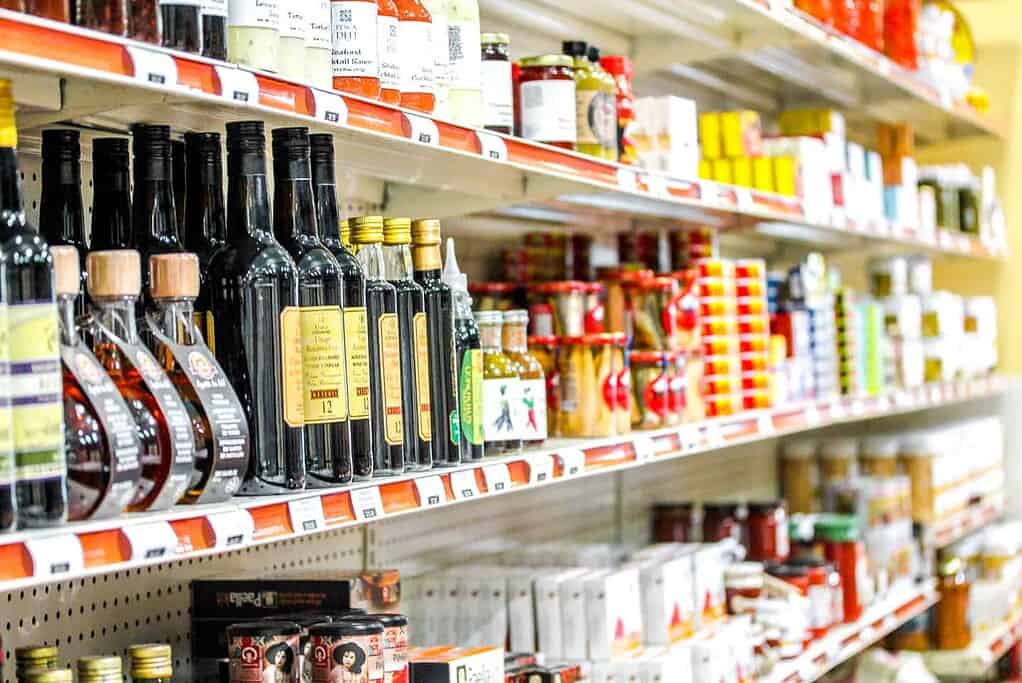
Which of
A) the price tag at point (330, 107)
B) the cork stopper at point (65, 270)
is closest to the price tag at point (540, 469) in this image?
the price tag at point (330, 107)

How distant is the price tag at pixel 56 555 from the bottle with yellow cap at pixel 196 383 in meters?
0.25

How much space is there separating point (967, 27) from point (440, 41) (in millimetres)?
4007

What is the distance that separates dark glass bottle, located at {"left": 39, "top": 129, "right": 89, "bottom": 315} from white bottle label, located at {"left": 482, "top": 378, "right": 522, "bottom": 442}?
2.61 feet

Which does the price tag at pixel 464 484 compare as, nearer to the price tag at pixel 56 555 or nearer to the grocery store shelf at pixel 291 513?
the grocery store shelf at pixel 291 513

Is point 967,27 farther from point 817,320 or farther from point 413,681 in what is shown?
point 413,681

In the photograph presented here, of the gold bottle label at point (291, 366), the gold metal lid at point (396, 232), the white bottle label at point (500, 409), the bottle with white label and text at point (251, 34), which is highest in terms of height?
the bottle with white label and text at point (251, 34)

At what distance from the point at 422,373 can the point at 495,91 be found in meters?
0.57

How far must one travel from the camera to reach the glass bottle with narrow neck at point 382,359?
7.00 feet

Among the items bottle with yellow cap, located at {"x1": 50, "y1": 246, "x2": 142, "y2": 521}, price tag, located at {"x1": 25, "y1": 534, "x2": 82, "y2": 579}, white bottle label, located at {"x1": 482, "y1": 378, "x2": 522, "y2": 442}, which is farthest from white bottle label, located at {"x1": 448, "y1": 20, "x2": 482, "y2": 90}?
price tag, located at {"x1": 25, "y1": 534, "x2": 82, "y2": 579}

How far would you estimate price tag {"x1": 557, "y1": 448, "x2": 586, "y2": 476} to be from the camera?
8.50 ft

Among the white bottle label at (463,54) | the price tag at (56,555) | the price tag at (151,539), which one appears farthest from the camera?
the white bottle label at (463,54)

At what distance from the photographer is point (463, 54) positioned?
2398 millimetres

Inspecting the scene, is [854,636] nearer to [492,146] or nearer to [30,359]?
[492,146]

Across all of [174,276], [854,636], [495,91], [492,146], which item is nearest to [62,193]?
[174,276]
